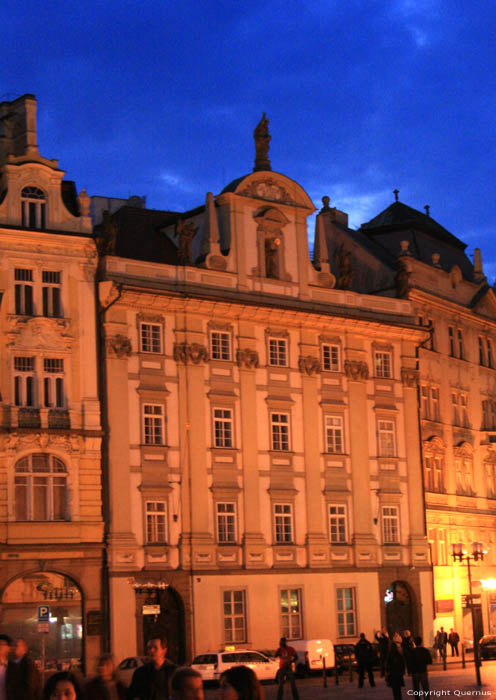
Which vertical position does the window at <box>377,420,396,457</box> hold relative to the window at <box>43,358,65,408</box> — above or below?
below

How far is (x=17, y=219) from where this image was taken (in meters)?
52.8

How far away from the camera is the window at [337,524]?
197 feet

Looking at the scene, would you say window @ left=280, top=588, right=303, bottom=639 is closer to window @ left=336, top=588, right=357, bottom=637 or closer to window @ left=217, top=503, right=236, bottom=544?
window @ left=336, top=588, right=357, bottom=637

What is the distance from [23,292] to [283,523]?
15510 millimetres

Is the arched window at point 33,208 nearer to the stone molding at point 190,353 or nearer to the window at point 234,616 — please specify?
the stone molding at point 190,353

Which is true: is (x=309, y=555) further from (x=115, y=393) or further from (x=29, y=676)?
(x=29, y=676)

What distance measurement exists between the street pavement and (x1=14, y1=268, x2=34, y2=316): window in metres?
16.4

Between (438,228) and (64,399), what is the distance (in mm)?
31357

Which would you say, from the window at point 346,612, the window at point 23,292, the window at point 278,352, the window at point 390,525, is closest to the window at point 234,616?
the window at point 346,612

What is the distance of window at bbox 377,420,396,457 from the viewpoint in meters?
62.5

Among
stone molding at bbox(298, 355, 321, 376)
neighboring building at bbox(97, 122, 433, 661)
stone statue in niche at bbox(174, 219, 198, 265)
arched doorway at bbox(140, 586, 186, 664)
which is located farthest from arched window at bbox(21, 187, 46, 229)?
arched doorway at bbox(140, 586, 186, 664)

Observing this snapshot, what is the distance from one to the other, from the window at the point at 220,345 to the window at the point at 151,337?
2.75 m

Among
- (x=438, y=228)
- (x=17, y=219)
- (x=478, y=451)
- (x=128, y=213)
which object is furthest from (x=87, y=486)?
(x=438, y=228)

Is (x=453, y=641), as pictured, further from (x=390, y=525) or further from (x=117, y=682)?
(x=117, y=682)
